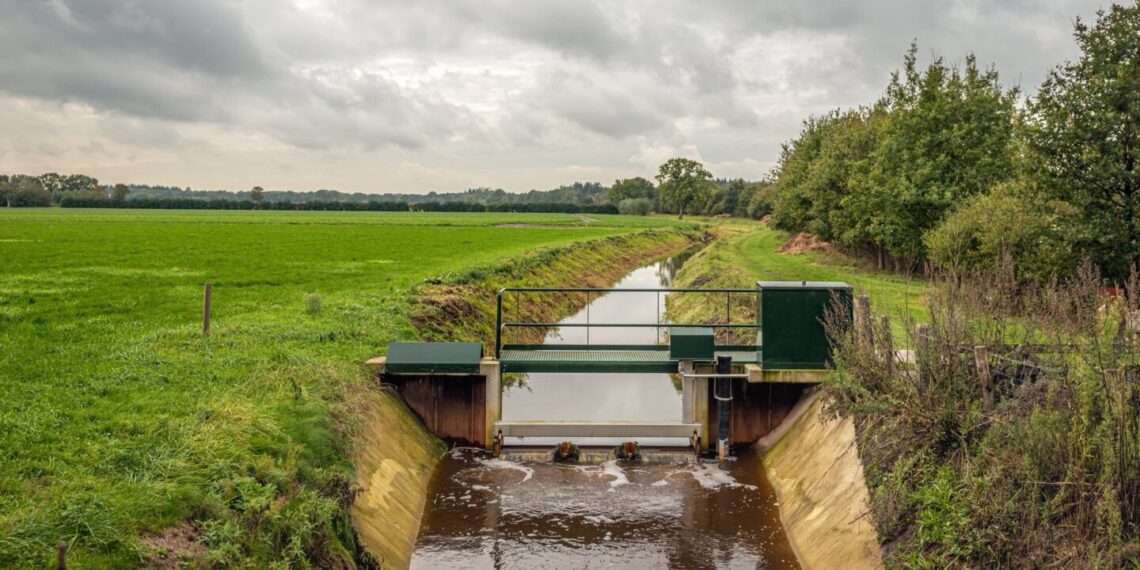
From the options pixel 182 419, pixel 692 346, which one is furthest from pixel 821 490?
pixel 182 419

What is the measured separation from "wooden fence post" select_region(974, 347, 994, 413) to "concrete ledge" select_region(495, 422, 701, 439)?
681 cm

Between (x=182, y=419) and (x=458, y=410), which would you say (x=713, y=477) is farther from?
(x=182, y=419)

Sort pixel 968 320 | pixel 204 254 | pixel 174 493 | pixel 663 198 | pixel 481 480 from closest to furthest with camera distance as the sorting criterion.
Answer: pixel 174 493 → pixel 968 320 → pixel 481 480 → pixel 204 254 → pixel 663 198

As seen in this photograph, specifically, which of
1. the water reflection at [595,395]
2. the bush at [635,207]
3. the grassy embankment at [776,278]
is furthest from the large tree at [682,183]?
the water reflection at [595,395]

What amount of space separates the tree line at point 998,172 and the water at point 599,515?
525cm

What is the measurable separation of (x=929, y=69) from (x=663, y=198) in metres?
134

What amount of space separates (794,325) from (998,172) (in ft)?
78.8

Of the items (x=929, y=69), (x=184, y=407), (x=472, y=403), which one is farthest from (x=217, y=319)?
(x=929, y=69)

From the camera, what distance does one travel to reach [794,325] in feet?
51.7

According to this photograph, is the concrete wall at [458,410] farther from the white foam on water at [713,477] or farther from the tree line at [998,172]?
the tree line at [998,172]

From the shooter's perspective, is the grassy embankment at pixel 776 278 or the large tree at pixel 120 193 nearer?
the grassy embankment at pixel 776 278

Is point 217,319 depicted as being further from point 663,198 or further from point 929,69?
point 663,198

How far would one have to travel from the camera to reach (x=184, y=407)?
11.5 meters

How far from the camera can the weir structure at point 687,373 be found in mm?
15766
